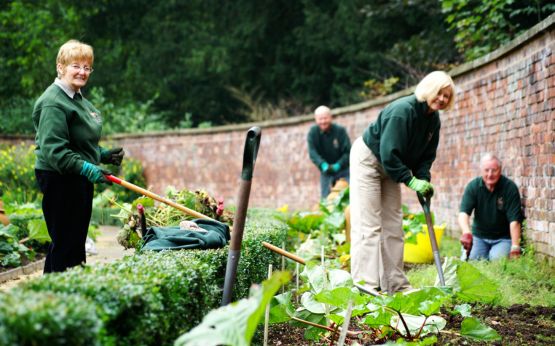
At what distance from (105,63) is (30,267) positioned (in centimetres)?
2171

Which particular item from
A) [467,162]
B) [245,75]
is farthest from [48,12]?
[467,162]

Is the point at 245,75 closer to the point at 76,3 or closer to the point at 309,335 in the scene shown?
the point at 76,3

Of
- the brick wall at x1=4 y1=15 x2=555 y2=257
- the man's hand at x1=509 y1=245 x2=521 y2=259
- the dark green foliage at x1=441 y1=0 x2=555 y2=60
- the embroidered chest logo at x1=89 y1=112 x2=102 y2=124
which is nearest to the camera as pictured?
the embroidered chest logo at x1=89 y1=112 x2=102 y2=124

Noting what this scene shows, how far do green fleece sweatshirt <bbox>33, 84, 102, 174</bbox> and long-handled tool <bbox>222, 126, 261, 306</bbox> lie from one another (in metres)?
1.20

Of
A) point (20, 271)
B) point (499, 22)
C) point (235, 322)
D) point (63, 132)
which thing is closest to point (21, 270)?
point (20, 271)

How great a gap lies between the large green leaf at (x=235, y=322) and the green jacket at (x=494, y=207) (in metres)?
5.04

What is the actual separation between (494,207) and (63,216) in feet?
14.3

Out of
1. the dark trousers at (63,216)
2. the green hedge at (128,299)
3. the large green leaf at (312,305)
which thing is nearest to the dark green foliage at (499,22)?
the large green leaf at (312,305)

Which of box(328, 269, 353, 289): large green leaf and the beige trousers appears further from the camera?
the beige trousers

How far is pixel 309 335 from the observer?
13.2 ft

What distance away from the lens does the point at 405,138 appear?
5.41 metres

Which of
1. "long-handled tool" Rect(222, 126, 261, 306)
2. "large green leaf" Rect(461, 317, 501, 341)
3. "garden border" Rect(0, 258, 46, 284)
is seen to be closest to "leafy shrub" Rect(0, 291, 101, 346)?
"long-handled tool" Rect(222, 126, 261, 306)

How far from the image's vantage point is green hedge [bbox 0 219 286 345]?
6.83 feet

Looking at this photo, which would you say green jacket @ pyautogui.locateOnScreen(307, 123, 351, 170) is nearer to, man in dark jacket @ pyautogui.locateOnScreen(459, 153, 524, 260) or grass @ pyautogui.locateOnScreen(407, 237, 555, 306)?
man in dark jacket @ pyautogui.locateOnScreen(459, 153, 524, 260)
